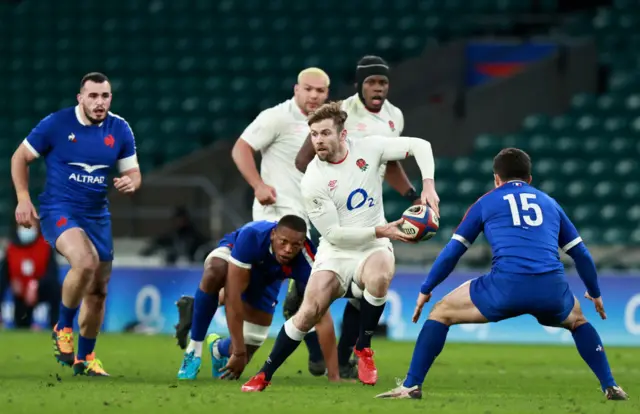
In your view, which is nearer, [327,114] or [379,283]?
[327,114]

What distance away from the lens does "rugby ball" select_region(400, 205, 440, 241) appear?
8828 mm

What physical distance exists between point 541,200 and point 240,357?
271 cm

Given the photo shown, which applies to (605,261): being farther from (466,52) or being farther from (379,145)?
(379,145)

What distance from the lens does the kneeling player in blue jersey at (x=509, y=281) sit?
8.05 metres

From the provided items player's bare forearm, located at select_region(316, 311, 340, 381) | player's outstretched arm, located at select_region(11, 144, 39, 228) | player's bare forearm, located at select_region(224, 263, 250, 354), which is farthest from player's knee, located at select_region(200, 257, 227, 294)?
player's outstretched arm, located at select_region(11, 144, 39, 228)

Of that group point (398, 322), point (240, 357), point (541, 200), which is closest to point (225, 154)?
point (398, 322)

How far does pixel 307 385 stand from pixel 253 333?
107 cm

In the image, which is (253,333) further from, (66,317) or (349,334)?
(66,317)

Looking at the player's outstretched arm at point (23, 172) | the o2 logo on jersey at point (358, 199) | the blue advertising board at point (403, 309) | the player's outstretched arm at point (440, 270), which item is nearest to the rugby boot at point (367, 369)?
the o2 logo on jersey at point (358, 199)

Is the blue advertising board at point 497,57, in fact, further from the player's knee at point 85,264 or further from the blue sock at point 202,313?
the player's knee at point 85,264

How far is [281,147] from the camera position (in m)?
11.2

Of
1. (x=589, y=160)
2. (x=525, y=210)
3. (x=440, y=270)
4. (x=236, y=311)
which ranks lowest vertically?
Answer: (x=236, y=311)

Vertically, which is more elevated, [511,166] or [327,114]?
[327,114]

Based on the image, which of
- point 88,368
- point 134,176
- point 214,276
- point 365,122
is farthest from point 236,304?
point 365,122
